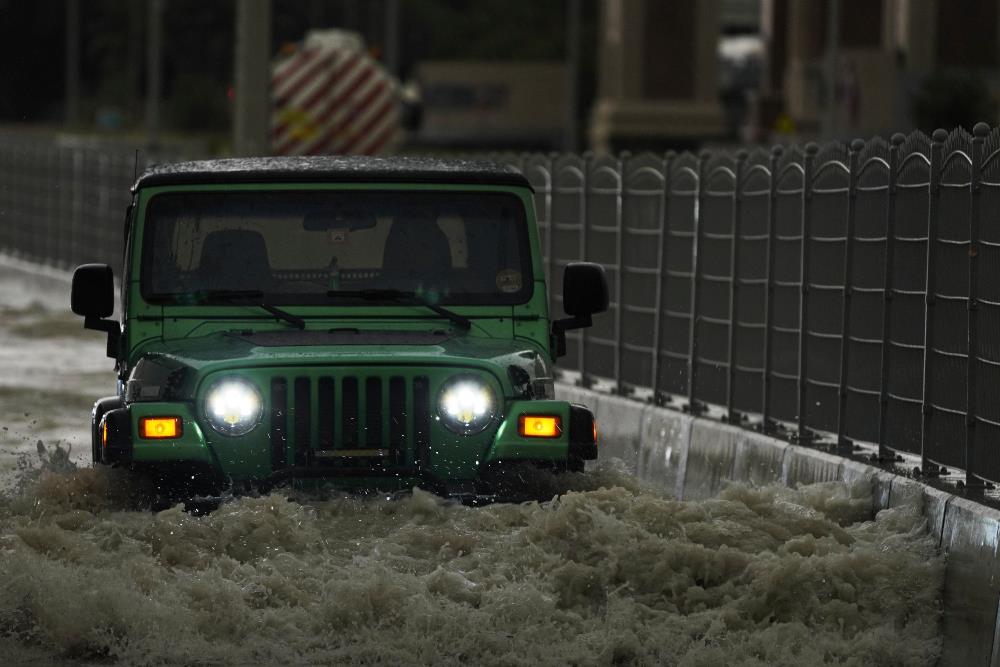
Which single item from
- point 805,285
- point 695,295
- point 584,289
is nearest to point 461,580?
point 584,289

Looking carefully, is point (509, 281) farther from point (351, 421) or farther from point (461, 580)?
point (461, 580)

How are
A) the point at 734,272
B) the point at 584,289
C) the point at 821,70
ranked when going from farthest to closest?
the point at 821,70 < the point at 734,272 < the point at 584,289

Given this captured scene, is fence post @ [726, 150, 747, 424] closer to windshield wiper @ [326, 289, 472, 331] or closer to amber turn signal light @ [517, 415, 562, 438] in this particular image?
windshield wiper @ [326, 289, 472, 331]

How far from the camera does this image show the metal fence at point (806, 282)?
10.6 m

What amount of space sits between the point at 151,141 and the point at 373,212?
42.6 metres

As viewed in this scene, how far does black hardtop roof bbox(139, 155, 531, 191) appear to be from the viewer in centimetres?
1072

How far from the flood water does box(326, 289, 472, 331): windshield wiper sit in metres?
0.87

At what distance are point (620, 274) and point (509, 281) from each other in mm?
5497

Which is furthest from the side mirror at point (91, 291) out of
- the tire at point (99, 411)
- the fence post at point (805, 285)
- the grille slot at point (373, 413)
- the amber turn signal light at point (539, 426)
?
the fence post at point (805, 285)

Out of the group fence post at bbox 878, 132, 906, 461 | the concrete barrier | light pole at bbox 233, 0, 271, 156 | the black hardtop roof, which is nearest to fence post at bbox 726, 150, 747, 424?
the concrete barrier

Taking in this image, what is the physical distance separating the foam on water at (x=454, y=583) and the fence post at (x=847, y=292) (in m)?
2.07

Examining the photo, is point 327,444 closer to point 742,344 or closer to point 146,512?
point 146,512

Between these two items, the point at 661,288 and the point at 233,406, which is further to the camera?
the point at 661,288

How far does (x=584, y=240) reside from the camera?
17.1 meters
